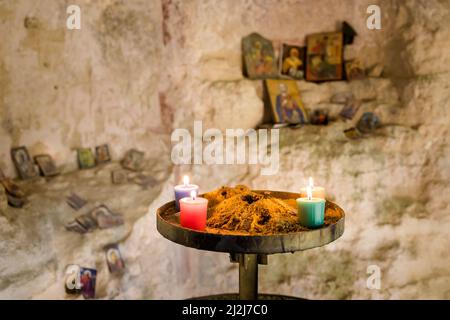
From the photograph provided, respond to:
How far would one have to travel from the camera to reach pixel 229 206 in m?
2.13

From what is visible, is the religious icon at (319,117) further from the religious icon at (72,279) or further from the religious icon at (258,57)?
the religious icon at (72,279)

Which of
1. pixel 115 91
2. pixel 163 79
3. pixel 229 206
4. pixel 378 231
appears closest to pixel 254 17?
pixel 163 79

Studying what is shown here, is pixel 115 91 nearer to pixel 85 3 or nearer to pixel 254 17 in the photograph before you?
pixel 85 3

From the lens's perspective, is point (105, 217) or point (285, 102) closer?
point (105, 217)

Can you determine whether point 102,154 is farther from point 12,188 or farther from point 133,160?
point 12,188

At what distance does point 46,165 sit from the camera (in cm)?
333

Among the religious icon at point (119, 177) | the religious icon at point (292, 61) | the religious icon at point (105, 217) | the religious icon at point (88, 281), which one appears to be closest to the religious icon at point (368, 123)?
the religious icon at point (292, 61)

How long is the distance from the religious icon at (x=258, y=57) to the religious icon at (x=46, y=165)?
60.0 inches

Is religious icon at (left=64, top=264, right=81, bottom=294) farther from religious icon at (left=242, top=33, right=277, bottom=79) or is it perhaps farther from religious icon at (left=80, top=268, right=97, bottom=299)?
religious icon at (left=242, top=33, right=277, bottom=79)

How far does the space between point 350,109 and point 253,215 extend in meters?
2.09

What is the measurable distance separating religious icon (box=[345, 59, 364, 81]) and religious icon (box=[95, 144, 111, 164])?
1827 mm

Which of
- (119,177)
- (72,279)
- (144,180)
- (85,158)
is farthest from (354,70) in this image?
(72,279)

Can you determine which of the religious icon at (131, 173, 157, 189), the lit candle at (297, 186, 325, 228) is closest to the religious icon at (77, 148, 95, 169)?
the religious icon at (131, 173, 157, 189)

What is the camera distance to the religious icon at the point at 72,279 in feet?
9.98
